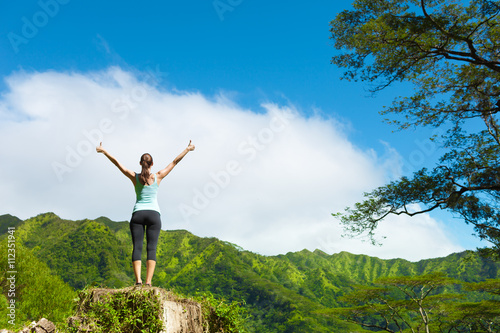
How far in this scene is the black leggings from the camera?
396cm

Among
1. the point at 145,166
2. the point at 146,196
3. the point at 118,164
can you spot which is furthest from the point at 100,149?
the point at 146,196

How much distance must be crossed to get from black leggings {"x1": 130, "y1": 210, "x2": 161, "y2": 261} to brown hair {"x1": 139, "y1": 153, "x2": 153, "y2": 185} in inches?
14.7

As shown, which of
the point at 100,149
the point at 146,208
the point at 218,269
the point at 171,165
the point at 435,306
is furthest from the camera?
the point at 218,269

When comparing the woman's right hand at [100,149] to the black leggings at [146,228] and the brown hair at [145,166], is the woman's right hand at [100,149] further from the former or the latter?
the black leggings at [146,228]

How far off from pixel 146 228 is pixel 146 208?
0.24 m

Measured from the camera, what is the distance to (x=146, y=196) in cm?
411

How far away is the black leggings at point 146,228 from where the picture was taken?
13.0 ft

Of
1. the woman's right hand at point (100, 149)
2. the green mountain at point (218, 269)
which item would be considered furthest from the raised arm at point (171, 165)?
the green mountain at point (218, 269)

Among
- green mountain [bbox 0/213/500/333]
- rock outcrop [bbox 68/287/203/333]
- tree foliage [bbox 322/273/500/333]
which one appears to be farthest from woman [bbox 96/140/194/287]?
green mountain [bbox 0/213/500/333]

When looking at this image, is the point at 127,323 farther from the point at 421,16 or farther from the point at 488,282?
the point at 488,282

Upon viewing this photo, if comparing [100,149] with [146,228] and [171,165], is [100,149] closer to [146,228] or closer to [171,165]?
[171,165]

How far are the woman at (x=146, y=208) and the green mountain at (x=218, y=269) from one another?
1757 inches

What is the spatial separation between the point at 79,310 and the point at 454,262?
3836 inches

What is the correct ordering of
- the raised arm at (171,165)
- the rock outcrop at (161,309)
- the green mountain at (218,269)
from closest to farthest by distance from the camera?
the rock outcrop at (161,309), the raised arm at (171,165), the green mountain at (218,269)
